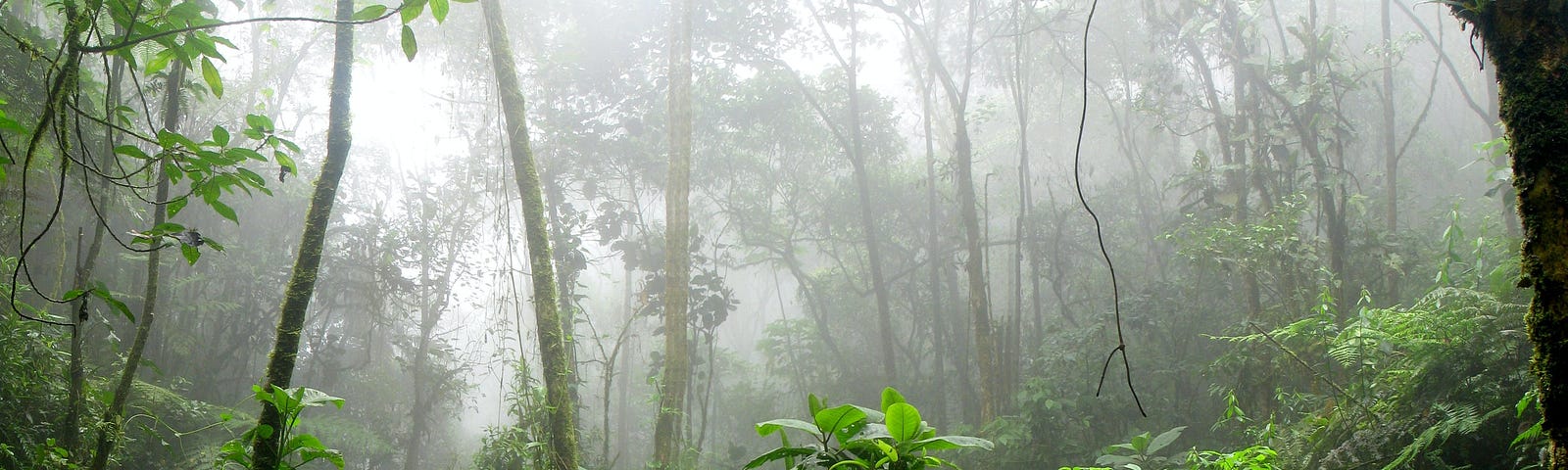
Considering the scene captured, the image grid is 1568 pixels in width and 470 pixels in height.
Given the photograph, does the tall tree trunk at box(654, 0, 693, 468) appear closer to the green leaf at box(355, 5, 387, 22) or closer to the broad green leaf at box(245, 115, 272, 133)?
the broad green leaf at box(245, 115, 272, 133)

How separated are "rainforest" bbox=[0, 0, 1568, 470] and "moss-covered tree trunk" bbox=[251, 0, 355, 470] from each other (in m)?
0.01

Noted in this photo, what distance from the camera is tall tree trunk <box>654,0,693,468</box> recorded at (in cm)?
656

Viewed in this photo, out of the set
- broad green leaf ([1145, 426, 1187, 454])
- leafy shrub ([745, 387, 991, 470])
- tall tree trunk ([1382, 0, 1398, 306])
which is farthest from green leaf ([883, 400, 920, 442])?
tall tree trunk ([1382, 0, 1398, 306])

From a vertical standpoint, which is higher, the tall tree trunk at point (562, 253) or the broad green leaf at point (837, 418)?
the tall tree trunk at point (562, 253)

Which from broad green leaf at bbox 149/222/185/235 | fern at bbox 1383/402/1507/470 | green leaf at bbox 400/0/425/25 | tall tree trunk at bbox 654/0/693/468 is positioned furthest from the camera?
tall tree trunk at bbox 654/0/693/468

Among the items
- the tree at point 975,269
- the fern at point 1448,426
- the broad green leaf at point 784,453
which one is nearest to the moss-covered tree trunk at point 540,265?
the broad green leaf at point 784,453

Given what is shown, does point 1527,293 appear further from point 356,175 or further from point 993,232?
point 356,175

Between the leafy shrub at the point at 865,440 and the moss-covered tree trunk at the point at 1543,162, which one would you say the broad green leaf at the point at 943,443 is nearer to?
the leafy shrub at the point at 865,440

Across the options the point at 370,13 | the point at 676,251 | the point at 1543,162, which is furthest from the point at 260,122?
the point at 676,251

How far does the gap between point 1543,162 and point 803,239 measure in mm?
10192

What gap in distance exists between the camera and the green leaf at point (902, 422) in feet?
4.75

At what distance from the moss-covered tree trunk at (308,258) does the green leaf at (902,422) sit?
5.46 feet

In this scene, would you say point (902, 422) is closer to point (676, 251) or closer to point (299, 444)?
point (299, 444)

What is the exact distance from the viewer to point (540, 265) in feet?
11.5
